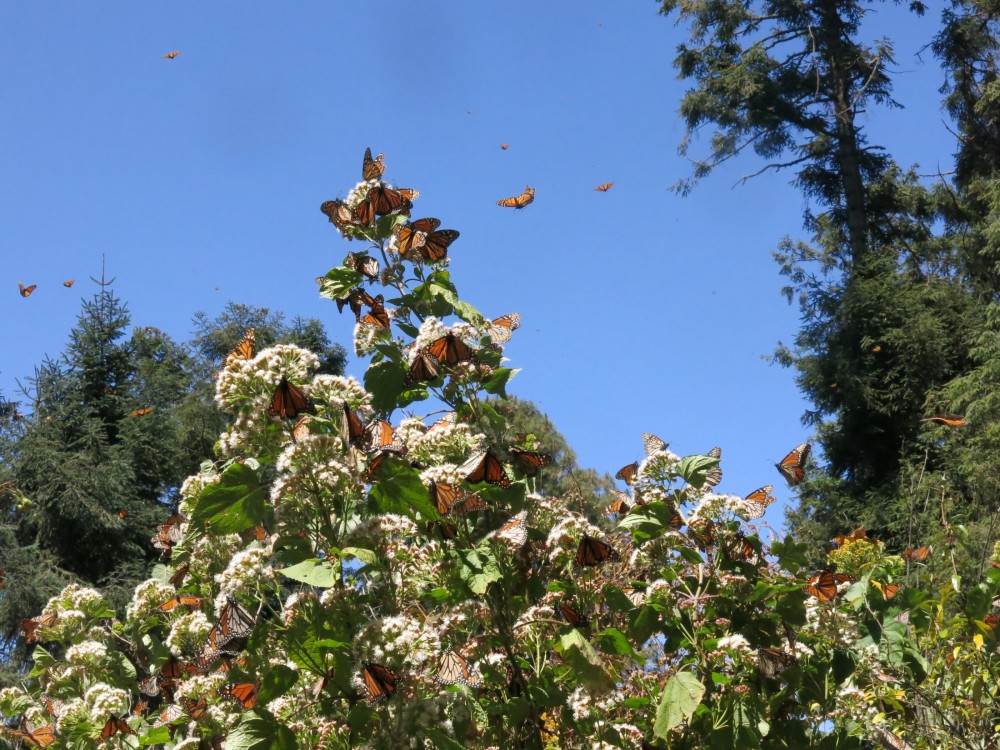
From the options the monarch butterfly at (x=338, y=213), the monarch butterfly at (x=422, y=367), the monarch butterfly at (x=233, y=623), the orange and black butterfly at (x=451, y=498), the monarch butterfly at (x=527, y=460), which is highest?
the monarch butterfly at (x=338, y=213)

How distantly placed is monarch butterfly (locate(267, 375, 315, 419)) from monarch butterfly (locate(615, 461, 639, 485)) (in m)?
0.96

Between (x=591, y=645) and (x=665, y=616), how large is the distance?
0.77 feet

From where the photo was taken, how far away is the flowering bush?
6.77 feet

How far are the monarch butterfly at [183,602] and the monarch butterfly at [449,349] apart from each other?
1067 mm

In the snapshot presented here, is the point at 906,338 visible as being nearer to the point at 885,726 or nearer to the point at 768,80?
the point at 768,80

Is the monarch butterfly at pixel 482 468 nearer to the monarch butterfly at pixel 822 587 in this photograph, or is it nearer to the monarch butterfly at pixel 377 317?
the monarch butterfly at pixel 377 317

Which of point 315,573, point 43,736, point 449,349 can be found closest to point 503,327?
point 449,349

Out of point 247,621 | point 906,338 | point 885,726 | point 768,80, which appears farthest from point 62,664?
point 768,80

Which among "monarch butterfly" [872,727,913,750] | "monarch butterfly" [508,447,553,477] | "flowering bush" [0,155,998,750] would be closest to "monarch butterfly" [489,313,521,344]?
"flowering bush" [0,155,998,750]

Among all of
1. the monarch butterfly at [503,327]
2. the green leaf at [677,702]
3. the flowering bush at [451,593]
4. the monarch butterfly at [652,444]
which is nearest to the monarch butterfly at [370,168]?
the flowering bush at [451,593]

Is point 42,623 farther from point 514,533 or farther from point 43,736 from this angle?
point 514,533

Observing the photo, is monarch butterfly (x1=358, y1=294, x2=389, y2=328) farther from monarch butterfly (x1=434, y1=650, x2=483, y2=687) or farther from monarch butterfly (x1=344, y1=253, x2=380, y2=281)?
monarch butterfly (x1=434, y1=650, x2=483, y2=687)

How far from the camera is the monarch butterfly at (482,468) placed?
88.0 inches

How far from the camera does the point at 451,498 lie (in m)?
2.24
